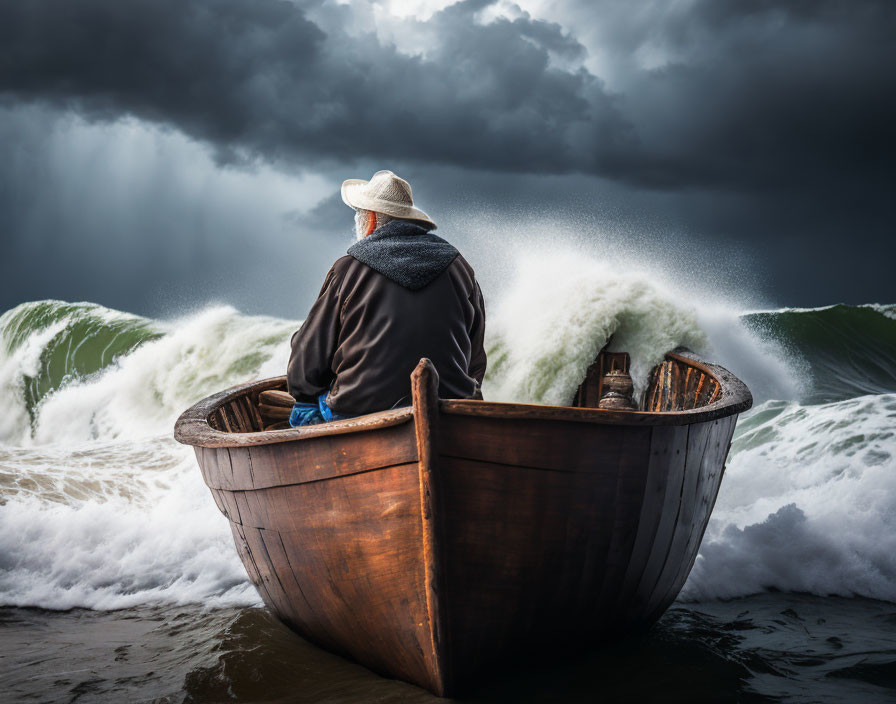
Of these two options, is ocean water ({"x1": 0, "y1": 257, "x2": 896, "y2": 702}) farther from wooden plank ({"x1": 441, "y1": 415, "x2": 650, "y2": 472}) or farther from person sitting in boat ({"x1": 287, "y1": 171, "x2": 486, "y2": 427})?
person sitting in boat ({"x1": 287, "y1": 171, "x2": 486, "y2": 427})

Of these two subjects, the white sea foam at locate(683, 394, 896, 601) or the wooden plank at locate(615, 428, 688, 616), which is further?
the white sea foam at locate(683, 394, 896, 601)

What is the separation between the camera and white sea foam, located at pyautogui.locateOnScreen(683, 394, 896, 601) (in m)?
3.95

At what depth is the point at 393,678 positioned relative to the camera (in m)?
2.59

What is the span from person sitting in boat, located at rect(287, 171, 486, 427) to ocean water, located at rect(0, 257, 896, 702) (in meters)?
1.05

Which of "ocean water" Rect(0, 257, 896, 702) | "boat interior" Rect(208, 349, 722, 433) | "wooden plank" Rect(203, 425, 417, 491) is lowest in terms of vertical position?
"ocean water" Rect(0, 257, 896, 702)

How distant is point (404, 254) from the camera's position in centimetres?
260

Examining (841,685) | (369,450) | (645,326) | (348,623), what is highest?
(645,326)

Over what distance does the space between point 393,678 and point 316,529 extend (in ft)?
2.12

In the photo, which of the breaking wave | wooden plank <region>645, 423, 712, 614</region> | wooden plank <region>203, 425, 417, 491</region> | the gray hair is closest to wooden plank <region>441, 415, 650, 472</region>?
wooden plank <region>203, 425, 417, 491</region>

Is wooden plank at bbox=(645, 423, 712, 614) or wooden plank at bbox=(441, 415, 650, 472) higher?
wooden plank at bbox=(441, 415, 650, 472)

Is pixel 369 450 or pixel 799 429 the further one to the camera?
pixel 799 429

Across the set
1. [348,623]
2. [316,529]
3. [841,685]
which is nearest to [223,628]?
[348,623]

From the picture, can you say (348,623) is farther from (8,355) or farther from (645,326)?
(8,355)

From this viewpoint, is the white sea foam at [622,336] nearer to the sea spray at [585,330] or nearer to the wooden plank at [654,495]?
the sea spray at [585,330]
